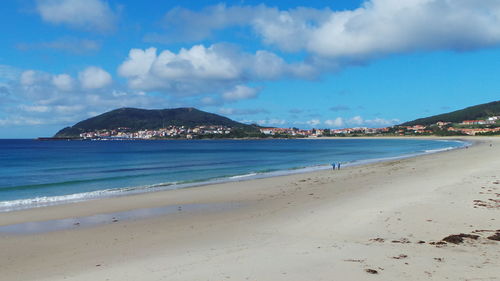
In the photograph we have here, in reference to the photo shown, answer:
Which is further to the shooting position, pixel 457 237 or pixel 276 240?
pixel 276 240

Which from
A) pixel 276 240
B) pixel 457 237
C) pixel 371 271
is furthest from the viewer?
pixel 276 240

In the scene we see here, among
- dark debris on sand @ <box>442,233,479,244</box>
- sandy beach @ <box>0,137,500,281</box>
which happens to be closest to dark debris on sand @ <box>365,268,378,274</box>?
sandy beach @ <box>0,137,500,281</box>

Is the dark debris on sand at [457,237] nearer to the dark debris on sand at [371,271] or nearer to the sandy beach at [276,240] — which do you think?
the sandy beach at [276,240]

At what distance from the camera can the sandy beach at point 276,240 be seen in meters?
7.26

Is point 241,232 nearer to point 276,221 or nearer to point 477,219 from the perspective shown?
point 276,221

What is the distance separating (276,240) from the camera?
971 cm

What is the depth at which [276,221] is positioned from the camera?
12.4 metres

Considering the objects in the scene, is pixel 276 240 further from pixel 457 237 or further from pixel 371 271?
pixel 457 237

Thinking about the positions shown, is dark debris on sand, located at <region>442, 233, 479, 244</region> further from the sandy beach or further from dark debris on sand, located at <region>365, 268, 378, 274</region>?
dark debris on sand, located at <region>365, 268, 378, 274</region>

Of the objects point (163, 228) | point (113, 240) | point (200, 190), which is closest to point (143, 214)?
point (163, 228)

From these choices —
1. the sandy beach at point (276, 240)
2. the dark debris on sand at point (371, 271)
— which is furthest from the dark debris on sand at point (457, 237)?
the dark debris on sand at point (371, 271)

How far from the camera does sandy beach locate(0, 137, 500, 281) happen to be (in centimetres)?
726

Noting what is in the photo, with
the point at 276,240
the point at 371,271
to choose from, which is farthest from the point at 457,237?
the point at 276,240

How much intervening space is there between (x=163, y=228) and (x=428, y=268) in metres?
7.93
